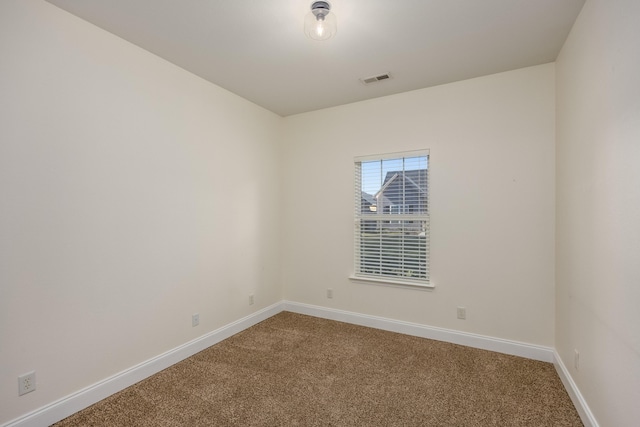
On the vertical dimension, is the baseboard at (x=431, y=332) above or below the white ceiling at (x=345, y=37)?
below

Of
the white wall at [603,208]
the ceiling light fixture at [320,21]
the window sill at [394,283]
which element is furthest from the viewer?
the window sill at [394,283]

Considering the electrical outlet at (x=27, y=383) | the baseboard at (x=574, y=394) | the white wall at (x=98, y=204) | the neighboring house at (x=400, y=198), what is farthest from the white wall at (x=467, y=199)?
the electrical outlet at (x=27, y=383)

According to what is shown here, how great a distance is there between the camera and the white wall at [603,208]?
1378 mm

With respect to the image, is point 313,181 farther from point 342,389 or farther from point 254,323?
point 342,389

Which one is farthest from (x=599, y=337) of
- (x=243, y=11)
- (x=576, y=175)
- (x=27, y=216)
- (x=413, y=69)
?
(x=27, y=216)

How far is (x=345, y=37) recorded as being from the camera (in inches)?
91.0

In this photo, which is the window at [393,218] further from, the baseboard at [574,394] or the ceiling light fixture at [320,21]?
the ceiling light fixture at [320,21]

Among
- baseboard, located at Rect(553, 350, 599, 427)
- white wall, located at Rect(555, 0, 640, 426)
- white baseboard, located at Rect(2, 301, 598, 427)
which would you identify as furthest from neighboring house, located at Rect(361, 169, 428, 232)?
baseboard, located at Rect(553, 350, 599, 427)

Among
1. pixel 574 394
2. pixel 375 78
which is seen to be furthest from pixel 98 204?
pixel 574 394

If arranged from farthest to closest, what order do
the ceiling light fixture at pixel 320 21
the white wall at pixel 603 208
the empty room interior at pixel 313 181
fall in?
the ceiling light fixture at pixel 320 21 → the empty room interior at pixel 313 181 → the white wall at pixel 603 208

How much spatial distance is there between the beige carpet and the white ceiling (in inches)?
A: 105

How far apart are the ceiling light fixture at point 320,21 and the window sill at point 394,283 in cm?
255

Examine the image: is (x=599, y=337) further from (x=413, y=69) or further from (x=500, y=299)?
(x=413, y=69)

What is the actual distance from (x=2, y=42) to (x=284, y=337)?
313 cm
